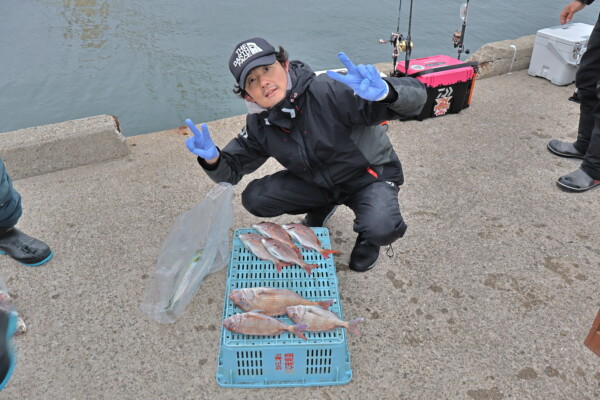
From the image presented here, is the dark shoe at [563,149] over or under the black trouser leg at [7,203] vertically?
under

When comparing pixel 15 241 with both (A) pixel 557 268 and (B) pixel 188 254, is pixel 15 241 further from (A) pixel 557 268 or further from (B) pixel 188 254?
(A) pixel 557 268

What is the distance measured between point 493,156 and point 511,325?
190 cm

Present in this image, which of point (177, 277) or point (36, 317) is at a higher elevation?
point (177, 277)

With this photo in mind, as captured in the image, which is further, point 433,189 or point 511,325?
point 433,189

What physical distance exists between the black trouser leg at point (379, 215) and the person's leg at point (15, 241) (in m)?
1.99

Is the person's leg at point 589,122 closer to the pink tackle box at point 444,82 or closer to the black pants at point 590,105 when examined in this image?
the black pants at point 590,105

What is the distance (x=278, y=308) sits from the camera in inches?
79.7

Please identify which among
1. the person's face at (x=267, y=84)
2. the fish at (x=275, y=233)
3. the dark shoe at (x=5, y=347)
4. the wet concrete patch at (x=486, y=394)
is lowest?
the wet concrete patch at (x=486, y=394)

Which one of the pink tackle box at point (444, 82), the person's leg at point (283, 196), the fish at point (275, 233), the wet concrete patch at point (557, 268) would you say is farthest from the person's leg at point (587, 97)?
the fish at point (275, 233)

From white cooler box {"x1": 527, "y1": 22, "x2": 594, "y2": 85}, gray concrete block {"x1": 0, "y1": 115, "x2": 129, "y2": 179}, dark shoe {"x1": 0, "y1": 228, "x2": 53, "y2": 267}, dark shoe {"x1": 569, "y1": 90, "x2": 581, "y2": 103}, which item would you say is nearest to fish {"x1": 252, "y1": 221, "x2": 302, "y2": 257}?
dark shoe {"x1": 0, "y1": 228, "x2": 53, "y2": 267}

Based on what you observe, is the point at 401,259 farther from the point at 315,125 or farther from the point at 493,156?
the point at 493,156

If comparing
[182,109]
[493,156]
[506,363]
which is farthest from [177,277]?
[182,109]

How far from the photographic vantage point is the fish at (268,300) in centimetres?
201

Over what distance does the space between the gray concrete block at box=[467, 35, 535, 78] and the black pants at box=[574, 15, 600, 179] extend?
1765 millimetres
